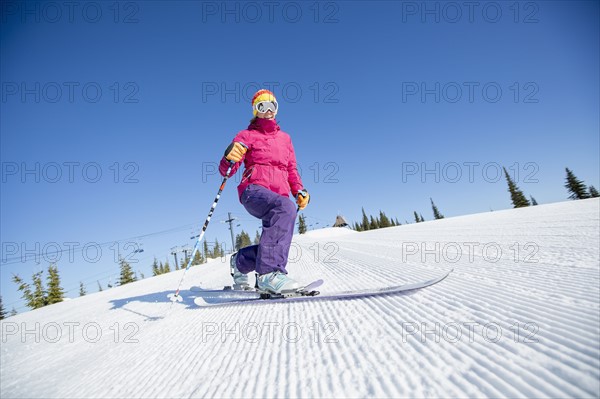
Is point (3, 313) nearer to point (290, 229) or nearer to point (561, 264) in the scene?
point (290, 229)

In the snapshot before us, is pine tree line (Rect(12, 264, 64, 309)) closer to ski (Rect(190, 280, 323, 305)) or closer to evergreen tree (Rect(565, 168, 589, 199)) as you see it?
ski (Rect(190, 280, 323, 305))

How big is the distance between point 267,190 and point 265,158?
0.42 meters

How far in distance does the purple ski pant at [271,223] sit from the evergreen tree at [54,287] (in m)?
43.5

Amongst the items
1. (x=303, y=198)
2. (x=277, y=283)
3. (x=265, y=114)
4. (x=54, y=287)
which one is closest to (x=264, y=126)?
(x=265, y=114)

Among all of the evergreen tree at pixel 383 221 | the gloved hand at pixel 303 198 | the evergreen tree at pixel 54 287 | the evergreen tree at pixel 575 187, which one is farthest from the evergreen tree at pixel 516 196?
the evergreen tree at pixel 54 287

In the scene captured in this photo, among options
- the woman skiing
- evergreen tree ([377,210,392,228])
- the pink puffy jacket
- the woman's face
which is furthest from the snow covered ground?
evergreen tree ([377,210,392,228])

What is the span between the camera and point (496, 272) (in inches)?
78.8

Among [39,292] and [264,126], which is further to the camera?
[39,292]

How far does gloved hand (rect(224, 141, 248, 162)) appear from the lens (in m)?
2.86

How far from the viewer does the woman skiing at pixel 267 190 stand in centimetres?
257

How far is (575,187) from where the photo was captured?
40500 mm

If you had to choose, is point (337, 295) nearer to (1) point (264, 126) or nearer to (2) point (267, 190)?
(2) point (267, 190)

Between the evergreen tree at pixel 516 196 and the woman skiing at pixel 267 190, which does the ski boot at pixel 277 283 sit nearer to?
the woman skiing at pixel 267 190

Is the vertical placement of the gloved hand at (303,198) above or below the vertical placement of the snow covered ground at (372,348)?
above
